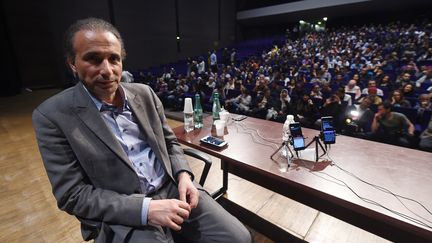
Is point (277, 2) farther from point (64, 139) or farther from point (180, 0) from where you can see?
point (64, 139)

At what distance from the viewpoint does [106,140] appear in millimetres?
900

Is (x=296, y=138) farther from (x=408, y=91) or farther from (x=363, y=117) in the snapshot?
(x=408, y=91)

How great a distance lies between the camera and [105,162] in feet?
2.93

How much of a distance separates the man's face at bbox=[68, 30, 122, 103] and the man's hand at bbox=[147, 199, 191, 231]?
488 mm

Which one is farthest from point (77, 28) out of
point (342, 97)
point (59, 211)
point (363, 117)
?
point (342, 97)

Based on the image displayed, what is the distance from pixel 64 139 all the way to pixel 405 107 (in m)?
3.50

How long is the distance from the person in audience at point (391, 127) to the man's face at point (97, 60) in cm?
269

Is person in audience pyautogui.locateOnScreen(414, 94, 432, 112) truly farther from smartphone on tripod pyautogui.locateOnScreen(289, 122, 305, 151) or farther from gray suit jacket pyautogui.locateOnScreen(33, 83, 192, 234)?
gray suit jacket pyautogui.locateOnScreen(33, 83, 192, 234)

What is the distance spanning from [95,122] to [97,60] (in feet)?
0.76

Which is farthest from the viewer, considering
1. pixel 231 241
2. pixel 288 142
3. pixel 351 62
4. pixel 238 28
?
pixel 238 28

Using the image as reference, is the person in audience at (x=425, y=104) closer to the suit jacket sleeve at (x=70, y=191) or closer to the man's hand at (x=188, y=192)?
the man's hand at (x=188, y=192)

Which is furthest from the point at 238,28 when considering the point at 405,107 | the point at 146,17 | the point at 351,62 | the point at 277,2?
the point at 405,107

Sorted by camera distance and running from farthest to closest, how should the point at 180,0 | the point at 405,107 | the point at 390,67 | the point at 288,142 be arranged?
the point at 180,0, the point at 390,67, the point at 405,107, the point at 288,142

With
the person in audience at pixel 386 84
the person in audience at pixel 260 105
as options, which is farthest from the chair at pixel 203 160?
the person in audience at pixel 386 84
